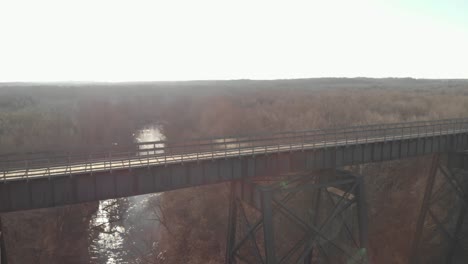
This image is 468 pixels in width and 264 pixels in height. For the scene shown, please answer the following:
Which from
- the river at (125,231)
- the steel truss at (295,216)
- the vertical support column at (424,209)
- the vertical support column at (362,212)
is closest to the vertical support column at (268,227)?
the steel truss at (295,216)

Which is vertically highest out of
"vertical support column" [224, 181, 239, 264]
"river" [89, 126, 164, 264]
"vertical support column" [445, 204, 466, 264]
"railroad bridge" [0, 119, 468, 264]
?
"railroad bridge" [0, 119, 468, 264]

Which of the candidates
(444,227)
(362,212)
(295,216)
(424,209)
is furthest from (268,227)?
(444,227)

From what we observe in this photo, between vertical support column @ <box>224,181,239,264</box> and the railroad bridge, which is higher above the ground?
the railroad bridge

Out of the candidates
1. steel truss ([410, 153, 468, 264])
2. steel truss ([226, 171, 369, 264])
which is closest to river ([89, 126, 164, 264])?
steel truss ([226, 171, 369, 264])

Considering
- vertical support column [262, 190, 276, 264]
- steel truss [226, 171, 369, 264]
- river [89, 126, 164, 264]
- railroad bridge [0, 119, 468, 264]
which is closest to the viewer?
railroad bridge [0, 119, 468, 264]

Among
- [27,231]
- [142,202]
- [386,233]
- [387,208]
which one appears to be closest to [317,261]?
[386,233]

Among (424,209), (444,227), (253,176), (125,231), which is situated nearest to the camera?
(253,176)

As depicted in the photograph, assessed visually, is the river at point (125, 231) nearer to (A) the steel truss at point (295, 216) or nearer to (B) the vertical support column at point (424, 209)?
(A) the steel truss at point (295, 216)

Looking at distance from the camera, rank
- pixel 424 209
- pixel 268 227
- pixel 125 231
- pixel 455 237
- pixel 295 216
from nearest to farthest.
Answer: pixel 268 227 < pixel 295 216 < pixel 424 209 < pixel 455 237 < pixel 125 231

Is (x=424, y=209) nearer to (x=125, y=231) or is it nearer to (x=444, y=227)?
(x=444, y=227)

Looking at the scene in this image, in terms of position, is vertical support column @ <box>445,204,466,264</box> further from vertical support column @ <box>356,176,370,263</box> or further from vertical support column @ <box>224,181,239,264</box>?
vertical support column @ <box>224,181,239,264</box>

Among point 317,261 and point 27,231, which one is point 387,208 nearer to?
point 317,261
